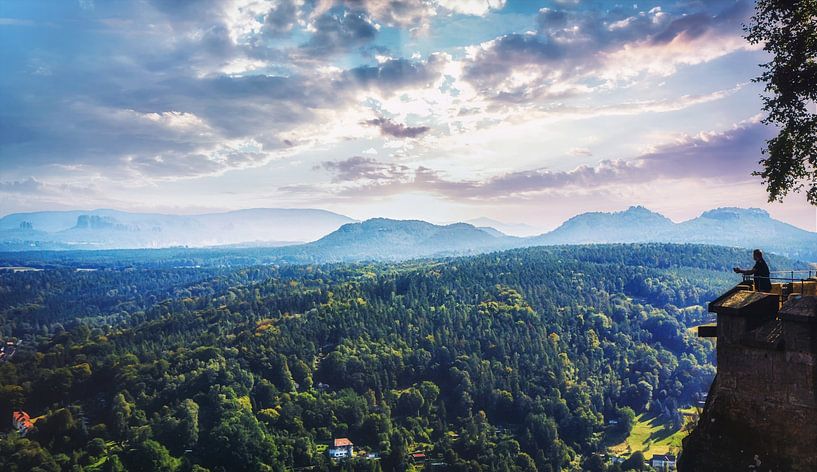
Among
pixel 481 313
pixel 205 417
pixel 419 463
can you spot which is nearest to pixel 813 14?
pixel 419 463

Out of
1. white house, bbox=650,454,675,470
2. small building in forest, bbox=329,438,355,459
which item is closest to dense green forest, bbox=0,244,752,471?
small building in forest, bbox=329,438,355,459

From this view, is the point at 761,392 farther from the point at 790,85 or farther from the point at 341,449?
the point at 341,449

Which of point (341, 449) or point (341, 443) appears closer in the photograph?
point (341, 449)

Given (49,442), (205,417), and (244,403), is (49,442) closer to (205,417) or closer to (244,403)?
(205,417)

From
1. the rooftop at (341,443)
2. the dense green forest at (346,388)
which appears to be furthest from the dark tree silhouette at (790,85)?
the rooftop at (341,443)

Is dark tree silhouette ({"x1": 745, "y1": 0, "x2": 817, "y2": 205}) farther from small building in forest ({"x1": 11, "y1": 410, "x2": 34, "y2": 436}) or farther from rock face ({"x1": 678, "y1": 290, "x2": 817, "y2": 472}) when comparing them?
small building in forest ({"x1": 11, "y1": 410, "x2": 34, "y2": 436})

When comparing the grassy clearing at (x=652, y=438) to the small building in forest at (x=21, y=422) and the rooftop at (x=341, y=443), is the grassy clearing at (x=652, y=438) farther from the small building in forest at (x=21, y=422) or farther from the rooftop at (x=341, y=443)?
the small building in forest at (x=21, y=422)

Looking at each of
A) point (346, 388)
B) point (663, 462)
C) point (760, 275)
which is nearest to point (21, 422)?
point (346, 388)
